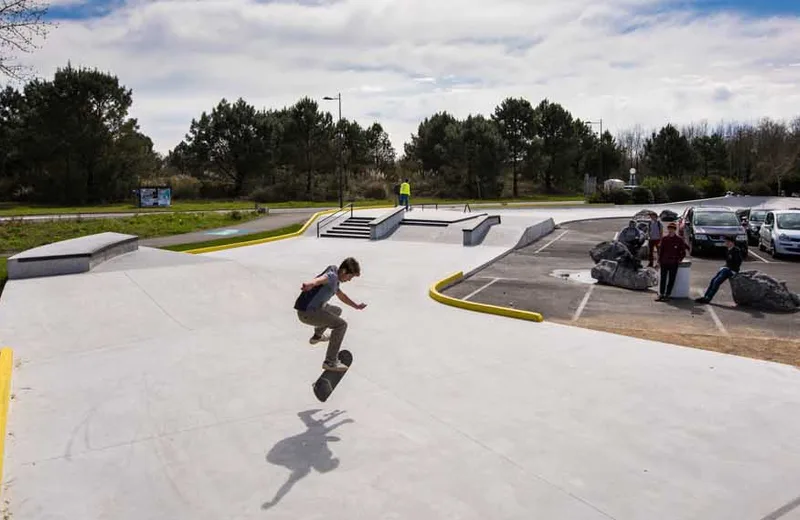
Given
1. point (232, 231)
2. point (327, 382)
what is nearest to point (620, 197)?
point (232, 231)

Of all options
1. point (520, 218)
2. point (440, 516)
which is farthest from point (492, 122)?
point (440, 516)

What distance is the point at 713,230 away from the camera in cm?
1939

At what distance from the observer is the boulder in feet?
47.8

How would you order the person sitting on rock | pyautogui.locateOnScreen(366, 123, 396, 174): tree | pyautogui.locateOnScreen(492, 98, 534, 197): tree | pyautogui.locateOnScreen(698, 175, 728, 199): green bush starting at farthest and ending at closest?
pyautogui.locateOnScreen(366, 123, 396, 174): tree → pyautogui.locateOnScreen(492, 98, 534, 197): tree → pyautogui.locateOnScreen(698, 175, 728, 199): green bush → the person sitting on rock

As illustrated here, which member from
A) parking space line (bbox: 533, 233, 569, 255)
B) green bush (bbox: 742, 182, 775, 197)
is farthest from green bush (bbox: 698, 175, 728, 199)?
parking space line (bbox: 533, 233, 569, 255)

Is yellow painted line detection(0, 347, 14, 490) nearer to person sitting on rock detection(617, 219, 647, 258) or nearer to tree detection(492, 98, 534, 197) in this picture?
person sitting on rock detection(617, 219, 647, 258)

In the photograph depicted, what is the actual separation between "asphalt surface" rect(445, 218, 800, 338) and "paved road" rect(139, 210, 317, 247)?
11749mm

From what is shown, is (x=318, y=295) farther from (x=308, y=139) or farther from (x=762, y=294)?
(x=308, y=139)

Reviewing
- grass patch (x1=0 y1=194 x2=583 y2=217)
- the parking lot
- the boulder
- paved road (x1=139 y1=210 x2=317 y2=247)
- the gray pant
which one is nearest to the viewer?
the gray pant

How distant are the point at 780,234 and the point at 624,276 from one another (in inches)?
334

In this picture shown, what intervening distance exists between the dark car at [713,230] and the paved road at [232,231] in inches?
662

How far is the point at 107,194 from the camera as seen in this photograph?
52.8 metres

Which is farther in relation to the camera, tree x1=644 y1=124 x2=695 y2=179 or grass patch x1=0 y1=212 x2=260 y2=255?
tree x1=644 y1=124 x2=695 y2=179

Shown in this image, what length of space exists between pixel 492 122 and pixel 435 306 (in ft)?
169
